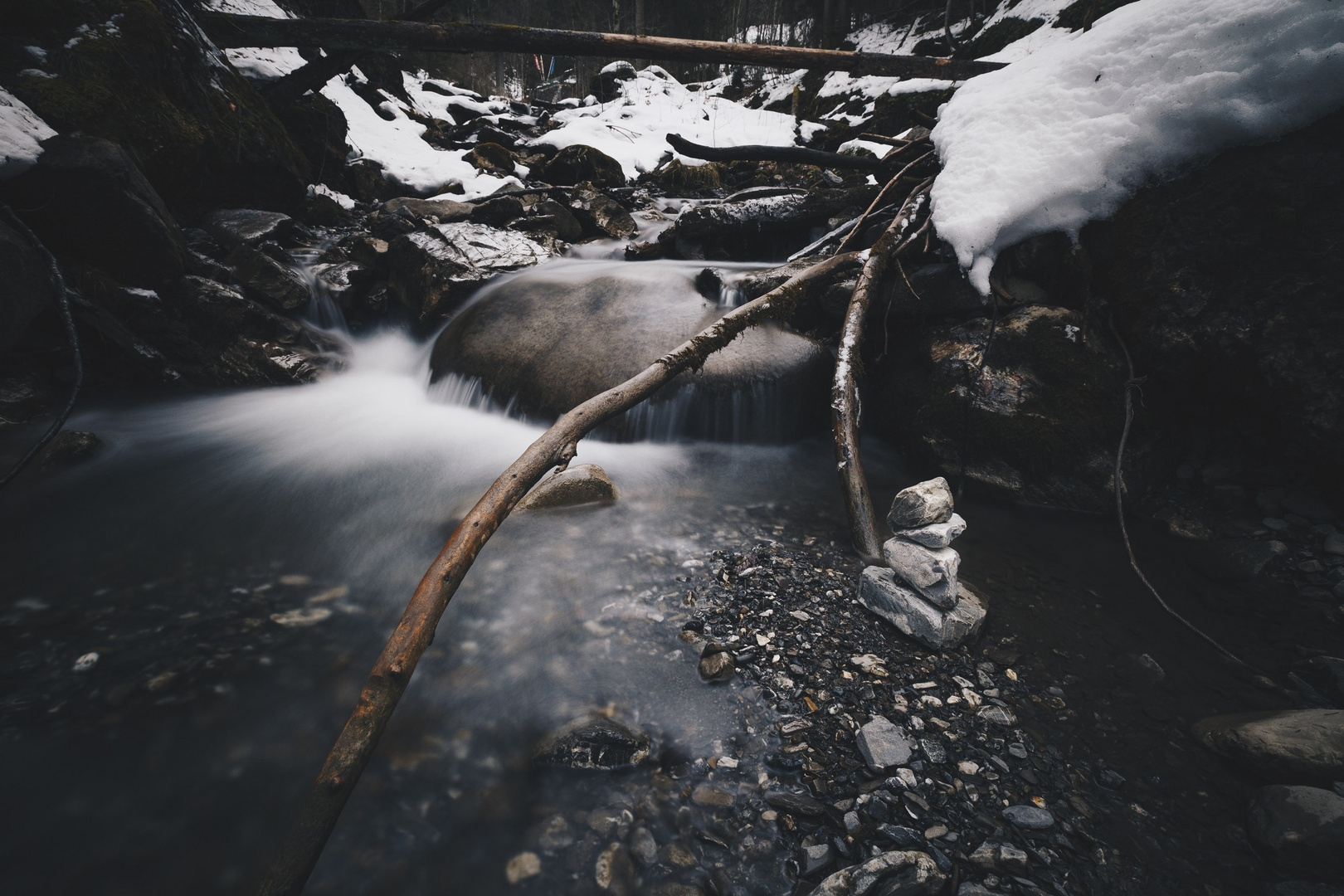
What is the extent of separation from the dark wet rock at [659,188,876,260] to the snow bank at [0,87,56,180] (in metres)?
5.78

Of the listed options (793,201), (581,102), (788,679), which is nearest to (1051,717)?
(788,679)

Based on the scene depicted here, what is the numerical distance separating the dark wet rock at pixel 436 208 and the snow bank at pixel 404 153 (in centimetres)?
73

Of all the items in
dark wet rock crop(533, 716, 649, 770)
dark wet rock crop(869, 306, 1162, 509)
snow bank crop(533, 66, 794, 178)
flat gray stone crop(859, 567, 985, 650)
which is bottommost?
dark wet rock crop(533, 716, 649, 770)

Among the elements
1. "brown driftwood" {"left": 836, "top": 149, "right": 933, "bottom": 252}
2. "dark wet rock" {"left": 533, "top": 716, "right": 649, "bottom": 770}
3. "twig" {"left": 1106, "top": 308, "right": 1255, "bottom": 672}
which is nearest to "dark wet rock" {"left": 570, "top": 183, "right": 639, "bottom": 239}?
"brown driftwood" {"left": 836, "top": 149, "right": 933, "bottom": 252}

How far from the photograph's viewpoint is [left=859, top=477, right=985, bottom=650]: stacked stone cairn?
200cm

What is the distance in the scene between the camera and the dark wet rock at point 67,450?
3105mm

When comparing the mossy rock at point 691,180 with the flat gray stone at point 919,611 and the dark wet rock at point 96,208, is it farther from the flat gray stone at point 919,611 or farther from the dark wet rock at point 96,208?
the flat gray stone at point 919,611

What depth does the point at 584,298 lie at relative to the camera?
4.80 meters

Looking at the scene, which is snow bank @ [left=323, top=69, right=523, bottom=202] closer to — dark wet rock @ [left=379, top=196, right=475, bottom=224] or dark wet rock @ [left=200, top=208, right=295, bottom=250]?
dark wet rock @ [left=379, top=196, right=475, bottom=224]

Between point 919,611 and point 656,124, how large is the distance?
1710cm

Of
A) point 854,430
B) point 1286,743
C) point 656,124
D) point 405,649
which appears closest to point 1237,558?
point 1286,743

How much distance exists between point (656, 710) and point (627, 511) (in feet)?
4.88

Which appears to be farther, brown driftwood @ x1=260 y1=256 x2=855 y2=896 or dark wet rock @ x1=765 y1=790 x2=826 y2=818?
dark wet rock @ x1=765 y1=790 x2=826 y2=818

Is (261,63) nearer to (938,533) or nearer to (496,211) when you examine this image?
(496,211)
